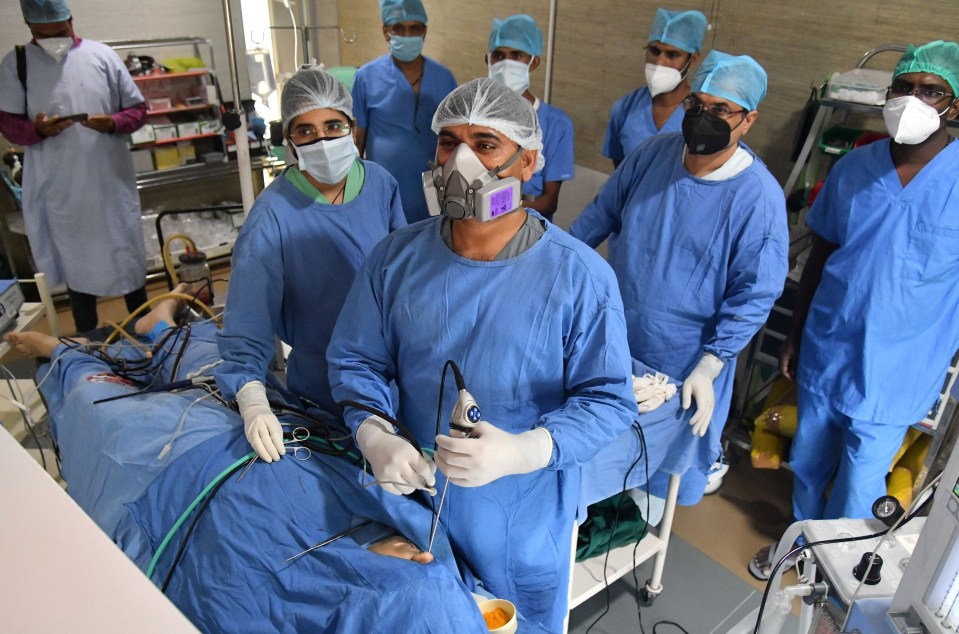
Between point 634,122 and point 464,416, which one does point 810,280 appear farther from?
point 464,416

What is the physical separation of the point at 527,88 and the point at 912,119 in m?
1.49

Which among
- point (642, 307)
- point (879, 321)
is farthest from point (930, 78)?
point (642, 307)

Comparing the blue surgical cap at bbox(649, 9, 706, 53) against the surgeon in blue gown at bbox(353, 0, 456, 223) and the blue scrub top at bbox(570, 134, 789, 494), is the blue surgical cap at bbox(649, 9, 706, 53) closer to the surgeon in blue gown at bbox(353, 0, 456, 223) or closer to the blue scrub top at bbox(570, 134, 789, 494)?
the blue scrub top at bbox(570, 134, 789, 494)

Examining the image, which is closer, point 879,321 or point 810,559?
point 810,559

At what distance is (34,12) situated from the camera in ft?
9.41

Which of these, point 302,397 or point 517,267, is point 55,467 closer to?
point 302,397

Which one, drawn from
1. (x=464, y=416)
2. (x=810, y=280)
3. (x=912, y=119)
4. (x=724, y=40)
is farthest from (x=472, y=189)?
(x=724, y=40)

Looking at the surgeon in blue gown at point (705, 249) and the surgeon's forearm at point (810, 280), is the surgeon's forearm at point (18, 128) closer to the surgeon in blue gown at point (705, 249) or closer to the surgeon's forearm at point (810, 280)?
the surgeon in blue gown at point (705, 249)

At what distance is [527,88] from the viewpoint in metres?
2.97

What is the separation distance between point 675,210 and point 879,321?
716 millimetres

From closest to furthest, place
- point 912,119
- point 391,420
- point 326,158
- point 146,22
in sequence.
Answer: point 391,420 < point 326,158 < point 912,119 < point 146,22

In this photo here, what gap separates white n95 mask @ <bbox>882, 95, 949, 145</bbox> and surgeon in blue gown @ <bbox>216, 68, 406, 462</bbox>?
147 cm

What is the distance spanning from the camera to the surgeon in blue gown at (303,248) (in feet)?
5.70

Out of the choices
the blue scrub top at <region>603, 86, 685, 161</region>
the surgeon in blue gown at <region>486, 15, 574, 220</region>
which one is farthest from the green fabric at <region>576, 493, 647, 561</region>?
the blue scrub top at <region>603, 86, 685, 161</region>
